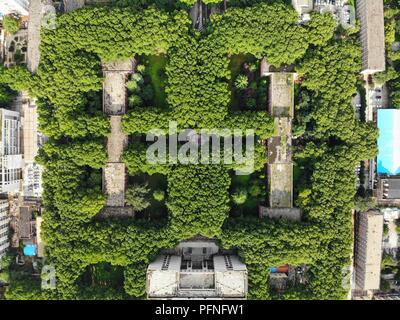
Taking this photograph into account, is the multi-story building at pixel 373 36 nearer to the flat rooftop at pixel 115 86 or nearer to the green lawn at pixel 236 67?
the green lawn at pixel 236 67

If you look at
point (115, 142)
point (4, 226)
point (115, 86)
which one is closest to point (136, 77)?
point (115, 86)

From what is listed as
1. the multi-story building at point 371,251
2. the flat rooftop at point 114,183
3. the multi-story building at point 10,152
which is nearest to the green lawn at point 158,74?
the flat rooftop at point 114,183

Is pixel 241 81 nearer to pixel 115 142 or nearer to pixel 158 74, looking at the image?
pixel 158 74

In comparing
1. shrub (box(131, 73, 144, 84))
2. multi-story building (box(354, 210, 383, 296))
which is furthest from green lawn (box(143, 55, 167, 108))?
multi-story building (box(354, 210, 383, 296))

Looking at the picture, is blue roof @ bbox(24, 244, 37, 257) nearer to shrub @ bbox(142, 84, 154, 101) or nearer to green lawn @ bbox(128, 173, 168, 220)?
green lawn @ bbox(128, 173, 168, 220)
